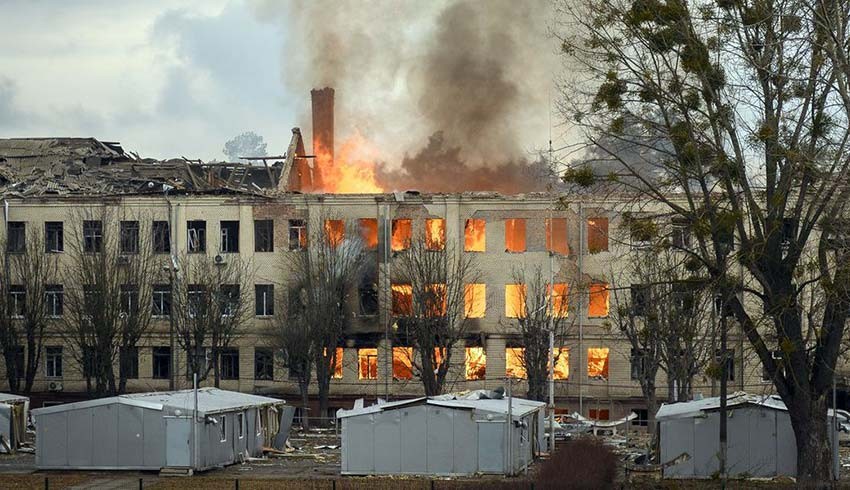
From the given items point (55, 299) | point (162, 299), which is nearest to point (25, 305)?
point (55, 299)

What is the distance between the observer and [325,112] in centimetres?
8138

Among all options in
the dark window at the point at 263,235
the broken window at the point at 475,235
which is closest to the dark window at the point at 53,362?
the dark window at the point at 263,235

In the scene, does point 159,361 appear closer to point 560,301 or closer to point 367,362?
point 367,362

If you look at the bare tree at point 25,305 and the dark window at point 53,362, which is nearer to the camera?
the bare tree at point 25,305

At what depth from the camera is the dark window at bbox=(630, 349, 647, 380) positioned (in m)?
62.2

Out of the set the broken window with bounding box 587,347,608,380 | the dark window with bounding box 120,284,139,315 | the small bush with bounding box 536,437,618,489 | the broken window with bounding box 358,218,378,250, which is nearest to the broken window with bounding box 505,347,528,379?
the broken window with bounding box 587,347,608,380

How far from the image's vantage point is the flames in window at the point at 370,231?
224 feet

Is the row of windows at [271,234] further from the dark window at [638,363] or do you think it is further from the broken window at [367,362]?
the dark window at [638,363]

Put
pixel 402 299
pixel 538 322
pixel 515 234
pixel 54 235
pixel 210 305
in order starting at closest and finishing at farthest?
pixel 538 322 → pixel 210 305 → pixel 402 299 → pixel 515 234 → pixel 54 235

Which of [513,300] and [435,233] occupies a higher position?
[435,233]

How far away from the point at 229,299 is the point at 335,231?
19.6 feet

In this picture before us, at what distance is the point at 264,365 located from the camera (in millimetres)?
67562

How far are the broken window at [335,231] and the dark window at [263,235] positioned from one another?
115 inches

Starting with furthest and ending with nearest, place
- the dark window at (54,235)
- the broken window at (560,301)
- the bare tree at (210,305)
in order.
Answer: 1. the dark window at (54,235)
2. the bare tree at (210,305)
3. the broken window at (560,301)
